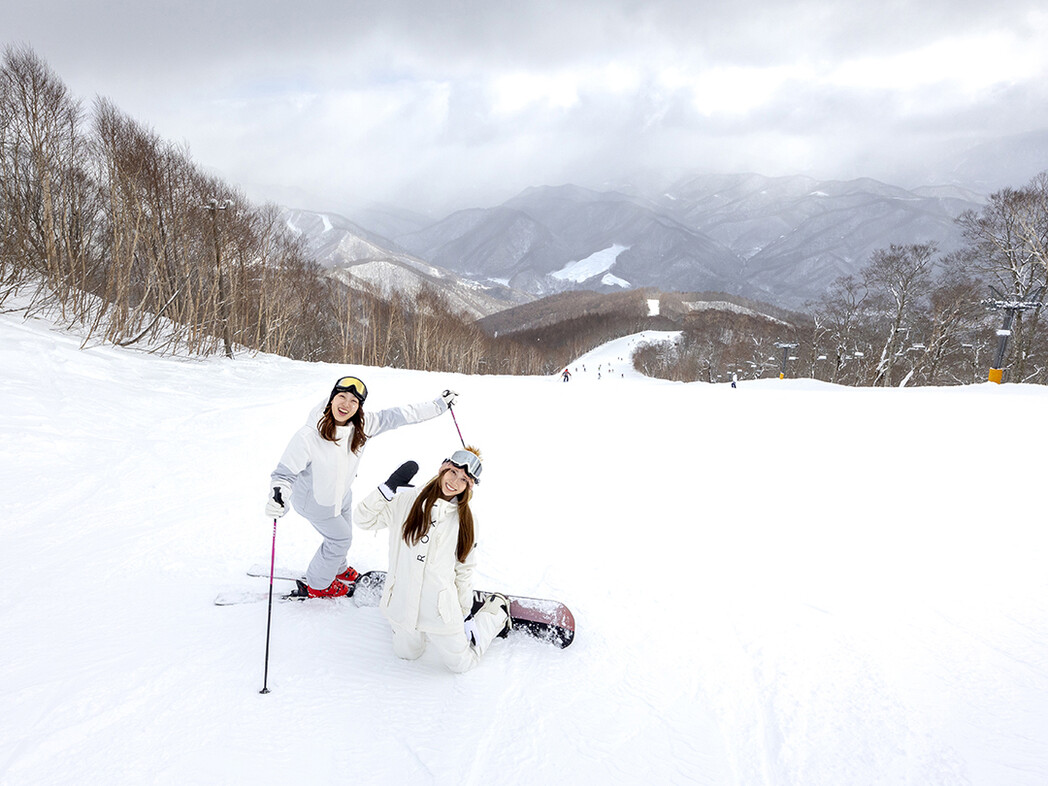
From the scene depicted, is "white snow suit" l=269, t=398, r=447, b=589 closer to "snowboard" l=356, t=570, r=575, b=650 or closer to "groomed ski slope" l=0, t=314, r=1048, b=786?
"groomed ski slope" l=0, t=314, r=1048, b=786

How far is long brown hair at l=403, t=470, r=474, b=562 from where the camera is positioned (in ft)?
9.49

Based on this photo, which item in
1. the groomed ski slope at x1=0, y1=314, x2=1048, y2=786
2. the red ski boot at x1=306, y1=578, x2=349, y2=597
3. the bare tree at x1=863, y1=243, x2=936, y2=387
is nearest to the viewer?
the groomed ski slope at x1=0, y1=314, x2=1048, y2=786

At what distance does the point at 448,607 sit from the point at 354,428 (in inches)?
55.7

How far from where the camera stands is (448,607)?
9.58 feet

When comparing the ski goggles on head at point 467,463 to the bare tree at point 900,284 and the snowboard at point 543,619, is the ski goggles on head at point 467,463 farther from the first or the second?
the bare tree at point 900,284

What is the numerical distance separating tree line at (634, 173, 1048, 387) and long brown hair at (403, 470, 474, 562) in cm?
1726

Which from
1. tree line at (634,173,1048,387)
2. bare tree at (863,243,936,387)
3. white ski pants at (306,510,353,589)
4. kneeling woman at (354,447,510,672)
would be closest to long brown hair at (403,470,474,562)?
kneeling woman at (354,447,510,672)

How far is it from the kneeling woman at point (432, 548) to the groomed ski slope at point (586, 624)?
408mm

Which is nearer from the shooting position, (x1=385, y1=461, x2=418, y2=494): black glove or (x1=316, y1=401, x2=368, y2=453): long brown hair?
(x1=385, y1=461, x2=418, y2=494): black glove

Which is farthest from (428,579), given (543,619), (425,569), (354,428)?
(354,428)

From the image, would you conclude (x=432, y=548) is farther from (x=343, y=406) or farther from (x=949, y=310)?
(x=949, y=310)

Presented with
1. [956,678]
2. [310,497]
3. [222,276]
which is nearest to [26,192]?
[222,276]

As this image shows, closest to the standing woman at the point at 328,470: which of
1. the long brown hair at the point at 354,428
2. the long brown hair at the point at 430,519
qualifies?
the long brown hair at the point at 354,428

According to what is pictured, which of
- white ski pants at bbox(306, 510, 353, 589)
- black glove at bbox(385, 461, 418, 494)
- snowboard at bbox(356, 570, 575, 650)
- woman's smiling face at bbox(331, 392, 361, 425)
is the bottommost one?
snowboard at bbox(356, 570, 575, 650)
